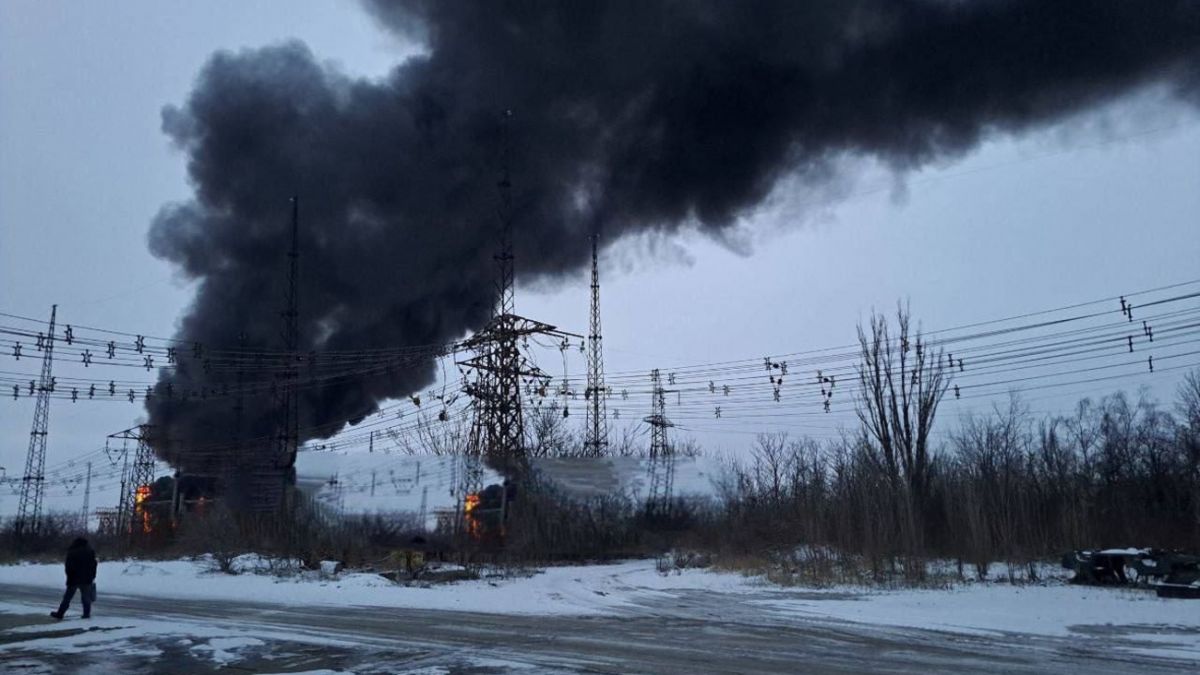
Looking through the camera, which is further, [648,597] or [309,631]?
[648,597]

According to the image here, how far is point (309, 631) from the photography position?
48.9 ft

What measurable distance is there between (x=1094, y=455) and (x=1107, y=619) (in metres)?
38.6

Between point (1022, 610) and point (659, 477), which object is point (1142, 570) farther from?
point (659, 477)

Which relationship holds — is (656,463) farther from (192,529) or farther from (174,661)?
(174,661)

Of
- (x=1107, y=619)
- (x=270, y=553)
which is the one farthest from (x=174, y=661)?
(x=270, y=553)

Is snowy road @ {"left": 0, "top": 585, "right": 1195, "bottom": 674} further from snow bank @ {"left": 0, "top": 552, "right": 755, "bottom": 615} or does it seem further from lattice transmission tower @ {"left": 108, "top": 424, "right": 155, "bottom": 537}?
lattice transmission tower @ {"left": 108, "top": 424, "right": 155, "bottom": 537}

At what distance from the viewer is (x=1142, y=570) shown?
20109mm

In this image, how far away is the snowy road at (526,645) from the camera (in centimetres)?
1078

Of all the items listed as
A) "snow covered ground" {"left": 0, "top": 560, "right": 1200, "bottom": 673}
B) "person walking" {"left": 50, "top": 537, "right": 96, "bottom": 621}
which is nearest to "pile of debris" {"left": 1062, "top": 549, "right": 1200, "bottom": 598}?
"snow covered ground" {"left": 0, "top": 560, "right": 1200, "bottom": 673}

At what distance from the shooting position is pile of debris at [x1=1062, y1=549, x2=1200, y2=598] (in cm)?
1856

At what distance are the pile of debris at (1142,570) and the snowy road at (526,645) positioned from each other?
633 centimetres

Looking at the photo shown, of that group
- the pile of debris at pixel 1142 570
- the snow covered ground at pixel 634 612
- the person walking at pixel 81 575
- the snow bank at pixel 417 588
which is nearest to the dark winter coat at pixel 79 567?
the person walking at pixel 81 575

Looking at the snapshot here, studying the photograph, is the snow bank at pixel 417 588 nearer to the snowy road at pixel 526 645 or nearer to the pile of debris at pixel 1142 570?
the snowy road at pixel 526 645

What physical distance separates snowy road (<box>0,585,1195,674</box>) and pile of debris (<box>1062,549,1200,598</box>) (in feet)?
20.8
